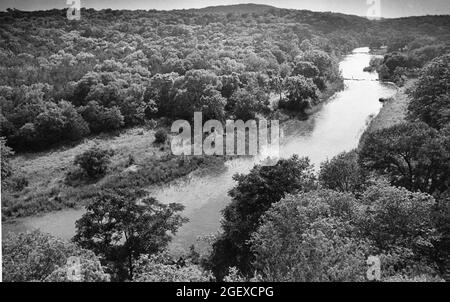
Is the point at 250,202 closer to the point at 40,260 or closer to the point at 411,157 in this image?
the point at 411,157

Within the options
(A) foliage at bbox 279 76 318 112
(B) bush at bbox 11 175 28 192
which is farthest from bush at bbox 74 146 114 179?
(A) foliage at bbox 279 76 318 112

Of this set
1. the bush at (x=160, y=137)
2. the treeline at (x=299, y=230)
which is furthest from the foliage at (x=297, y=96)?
the treeline at (x=299, y=230)

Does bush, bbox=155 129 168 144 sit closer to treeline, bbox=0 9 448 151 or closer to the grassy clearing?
the grassy clearing

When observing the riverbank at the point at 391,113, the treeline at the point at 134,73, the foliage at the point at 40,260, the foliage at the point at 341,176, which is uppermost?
the treeline at the point at 134,73

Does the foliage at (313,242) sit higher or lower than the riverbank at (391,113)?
lower

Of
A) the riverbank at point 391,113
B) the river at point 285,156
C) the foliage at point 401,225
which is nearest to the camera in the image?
the foliage at point 401,225

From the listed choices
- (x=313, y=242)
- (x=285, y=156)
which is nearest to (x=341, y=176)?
(x=313, y=242)

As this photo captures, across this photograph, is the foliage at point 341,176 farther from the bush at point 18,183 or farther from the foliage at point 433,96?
the bush at point 18,183
